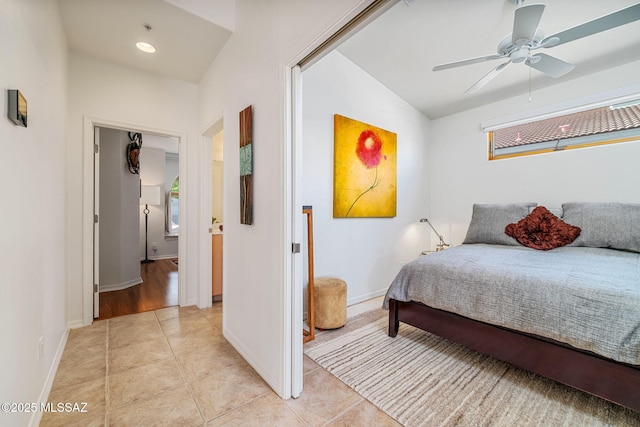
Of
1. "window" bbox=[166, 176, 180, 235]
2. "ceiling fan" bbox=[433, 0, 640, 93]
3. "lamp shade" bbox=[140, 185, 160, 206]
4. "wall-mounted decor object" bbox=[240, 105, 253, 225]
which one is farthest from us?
"window" bbox=[166, 176, 180, 235]

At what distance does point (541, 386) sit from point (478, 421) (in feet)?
2.11

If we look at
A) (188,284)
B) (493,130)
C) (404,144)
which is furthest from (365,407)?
(493,130)

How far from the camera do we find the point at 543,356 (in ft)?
5.10

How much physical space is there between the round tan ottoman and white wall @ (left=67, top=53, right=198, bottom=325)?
1.64 metres

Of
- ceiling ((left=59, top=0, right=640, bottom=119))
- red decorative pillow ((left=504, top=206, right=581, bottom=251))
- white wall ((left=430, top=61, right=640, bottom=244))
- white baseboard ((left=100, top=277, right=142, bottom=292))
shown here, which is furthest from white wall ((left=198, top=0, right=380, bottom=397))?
white wall ((left=430, top=61, right=640, bottom=244))

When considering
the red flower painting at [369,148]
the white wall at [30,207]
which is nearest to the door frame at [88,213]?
the white wall at [30,207]

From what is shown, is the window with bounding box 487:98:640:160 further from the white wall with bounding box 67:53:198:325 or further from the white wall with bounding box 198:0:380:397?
the white wall with bounding box 67:53:198:325

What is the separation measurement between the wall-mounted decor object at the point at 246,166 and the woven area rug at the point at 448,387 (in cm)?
122

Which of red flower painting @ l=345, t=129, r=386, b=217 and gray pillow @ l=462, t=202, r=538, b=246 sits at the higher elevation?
red flower painting @ l=345, t=129, r=386, b=217

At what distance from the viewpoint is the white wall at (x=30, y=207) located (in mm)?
1035

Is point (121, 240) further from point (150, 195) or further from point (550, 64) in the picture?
point (550, 64)

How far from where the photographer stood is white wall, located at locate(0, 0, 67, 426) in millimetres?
1035

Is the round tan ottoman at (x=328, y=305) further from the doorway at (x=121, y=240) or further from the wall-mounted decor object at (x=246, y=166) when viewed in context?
the doorway at (x=121, y=240)

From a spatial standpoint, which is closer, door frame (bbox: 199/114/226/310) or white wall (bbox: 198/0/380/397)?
white wall (bbox: 198/0/380/397)
